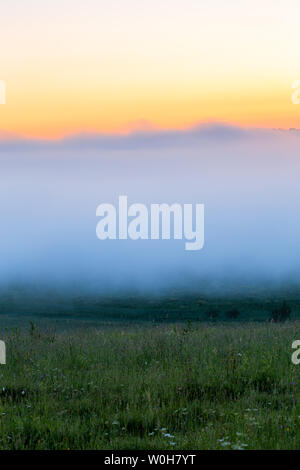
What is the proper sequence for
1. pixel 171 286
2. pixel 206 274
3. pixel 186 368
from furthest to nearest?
pixel 206 274, pixel 171 286, pixel 186 368

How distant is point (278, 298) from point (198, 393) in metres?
57.4

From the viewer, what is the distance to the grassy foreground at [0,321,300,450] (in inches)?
302

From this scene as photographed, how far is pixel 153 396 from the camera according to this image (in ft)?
30.3

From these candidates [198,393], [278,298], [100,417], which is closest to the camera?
[100,417]

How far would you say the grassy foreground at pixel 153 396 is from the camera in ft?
25.2

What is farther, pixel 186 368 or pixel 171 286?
pixel 171 286

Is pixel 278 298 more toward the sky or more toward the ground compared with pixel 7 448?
more toward the sky

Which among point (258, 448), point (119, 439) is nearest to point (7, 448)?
point (119, 439)

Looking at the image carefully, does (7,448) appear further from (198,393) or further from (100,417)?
(198,393)

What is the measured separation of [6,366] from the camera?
1197cm
